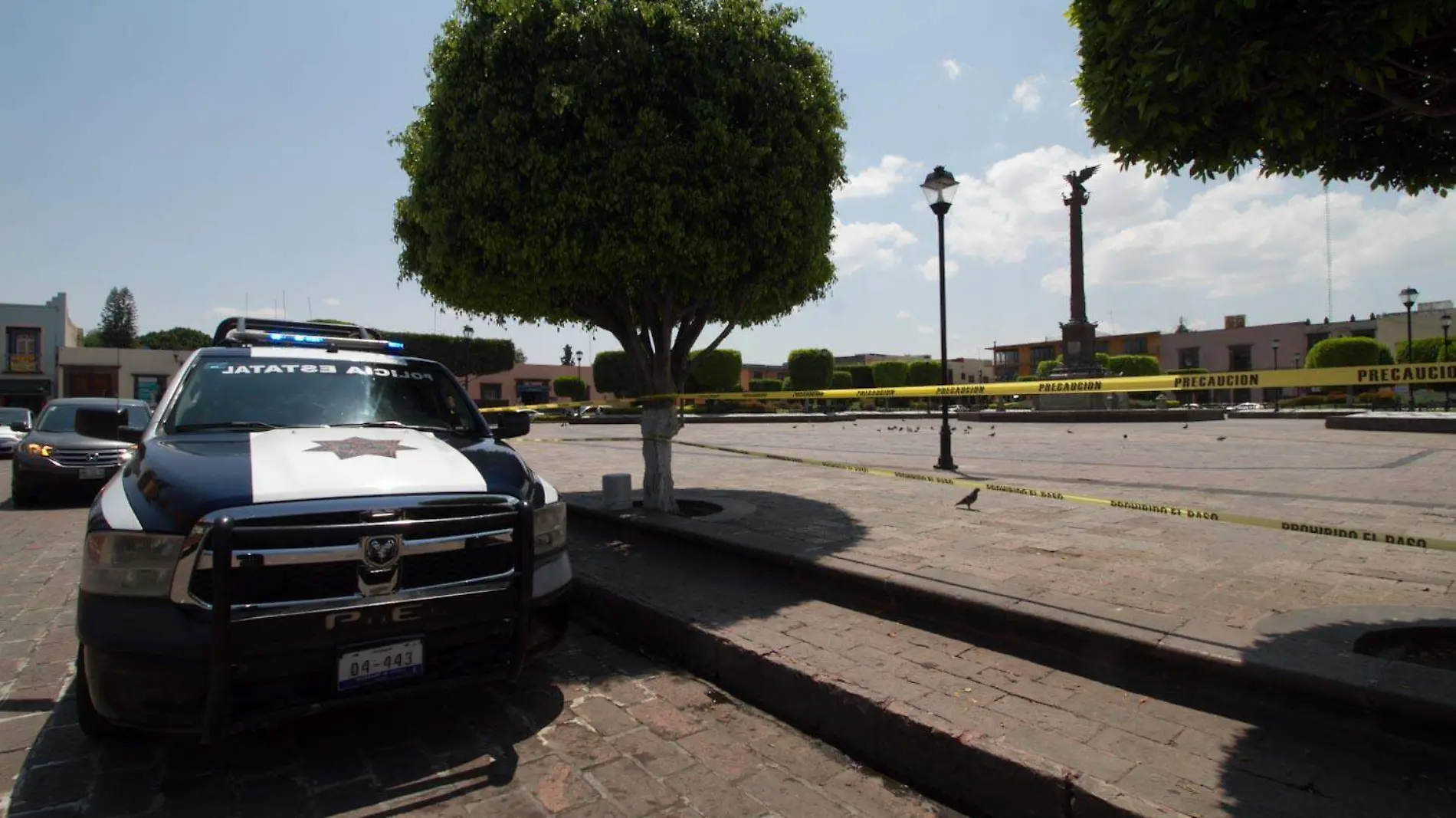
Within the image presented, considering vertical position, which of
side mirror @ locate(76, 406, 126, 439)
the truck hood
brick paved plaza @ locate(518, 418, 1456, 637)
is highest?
side mirror @ locate(76, 406, 126, 439)

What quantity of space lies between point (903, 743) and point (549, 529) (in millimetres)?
1930

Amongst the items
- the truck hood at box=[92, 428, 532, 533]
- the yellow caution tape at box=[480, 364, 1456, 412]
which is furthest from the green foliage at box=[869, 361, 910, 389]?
the truck hood at box=[92, 428, 532, 533]

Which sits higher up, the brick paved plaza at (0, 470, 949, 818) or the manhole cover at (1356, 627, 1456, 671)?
the manhole cover at (1356, 627, 1456, 671)

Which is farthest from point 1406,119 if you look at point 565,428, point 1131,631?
point 565,428

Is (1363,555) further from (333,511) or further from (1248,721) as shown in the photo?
(333,511)

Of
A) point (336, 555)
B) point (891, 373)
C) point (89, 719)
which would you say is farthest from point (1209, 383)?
point (891, 373)

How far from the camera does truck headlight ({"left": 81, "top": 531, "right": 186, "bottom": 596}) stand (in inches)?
104

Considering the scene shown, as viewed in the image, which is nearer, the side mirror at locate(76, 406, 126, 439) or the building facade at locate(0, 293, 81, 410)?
the side mirror at locate(76, 406, 126, 439)

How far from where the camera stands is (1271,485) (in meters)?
9.20

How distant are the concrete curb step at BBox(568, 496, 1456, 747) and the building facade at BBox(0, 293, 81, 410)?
188ft

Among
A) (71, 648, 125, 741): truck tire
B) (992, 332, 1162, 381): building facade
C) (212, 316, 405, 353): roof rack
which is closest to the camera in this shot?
(71, 648, 125, 741): truck tire

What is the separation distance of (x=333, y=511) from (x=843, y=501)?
20.8 ft

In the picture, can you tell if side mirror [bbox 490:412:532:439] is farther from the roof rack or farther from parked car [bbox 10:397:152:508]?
parked car [bbox 10:397:152:508]

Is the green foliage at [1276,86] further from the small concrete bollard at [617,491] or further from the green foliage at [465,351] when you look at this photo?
the green foliage at [465,351]
